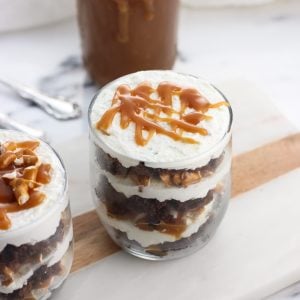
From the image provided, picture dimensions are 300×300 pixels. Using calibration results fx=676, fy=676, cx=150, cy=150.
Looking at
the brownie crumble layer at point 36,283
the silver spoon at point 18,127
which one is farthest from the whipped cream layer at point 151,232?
the silver spoon at point 18,127

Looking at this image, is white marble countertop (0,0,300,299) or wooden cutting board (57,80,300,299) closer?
wooden cutting board (57,80,300,299)

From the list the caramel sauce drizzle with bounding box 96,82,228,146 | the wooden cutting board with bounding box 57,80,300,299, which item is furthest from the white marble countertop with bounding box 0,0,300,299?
the caramel sauce drizzle with bounding box 96,82,228,146

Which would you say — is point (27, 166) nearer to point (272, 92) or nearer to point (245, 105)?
point (245, 105)

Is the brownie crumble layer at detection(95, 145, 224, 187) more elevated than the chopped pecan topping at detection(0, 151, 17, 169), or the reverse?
the chopped pecan topping at detection(0, 151, 17, 169)

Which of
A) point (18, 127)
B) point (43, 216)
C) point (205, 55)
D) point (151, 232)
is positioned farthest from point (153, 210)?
point (205, 55)

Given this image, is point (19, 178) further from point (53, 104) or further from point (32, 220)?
point (53, 104)

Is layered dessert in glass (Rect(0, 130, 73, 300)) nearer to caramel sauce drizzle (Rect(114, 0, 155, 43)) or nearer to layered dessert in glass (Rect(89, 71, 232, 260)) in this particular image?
layered dessert in glass (Rect(89, 71, 232, 260))

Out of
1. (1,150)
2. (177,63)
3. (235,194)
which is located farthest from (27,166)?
(177,63)
